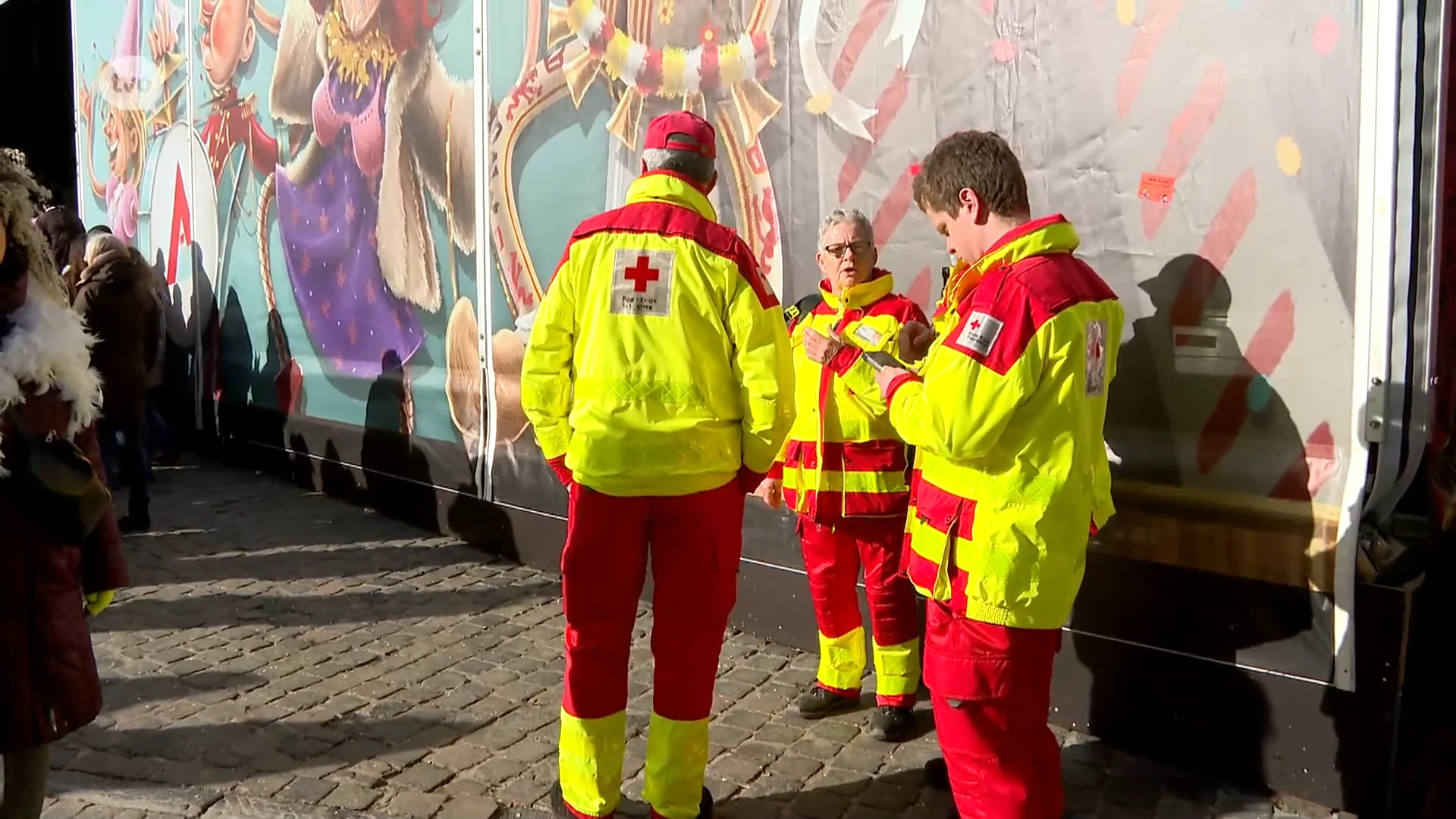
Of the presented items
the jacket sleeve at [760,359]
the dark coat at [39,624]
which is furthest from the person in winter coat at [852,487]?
the dark coat at [39,624]

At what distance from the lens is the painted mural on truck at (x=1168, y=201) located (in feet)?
11.5

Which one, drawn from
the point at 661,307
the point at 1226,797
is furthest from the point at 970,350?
the point at 1226,797

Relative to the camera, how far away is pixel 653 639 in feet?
10.7

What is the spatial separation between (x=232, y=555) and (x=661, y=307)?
15.7 feet

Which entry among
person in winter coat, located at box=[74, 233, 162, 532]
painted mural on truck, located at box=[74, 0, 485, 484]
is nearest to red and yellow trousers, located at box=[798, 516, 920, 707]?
painted mural on truck, located at box=[74, 0, 485, 484]

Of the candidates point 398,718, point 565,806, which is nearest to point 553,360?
point 565,806

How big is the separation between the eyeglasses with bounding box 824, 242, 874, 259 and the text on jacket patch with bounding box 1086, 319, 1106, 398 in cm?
127

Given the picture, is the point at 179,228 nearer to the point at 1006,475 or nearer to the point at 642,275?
the point at 642,275

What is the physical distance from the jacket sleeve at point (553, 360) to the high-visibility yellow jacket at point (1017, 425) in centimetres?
103

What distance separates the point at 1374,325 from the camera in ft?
11.1

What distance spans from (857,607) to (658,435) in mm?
1528

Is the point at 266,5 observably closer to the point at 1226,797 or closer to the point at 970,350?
the point at 970,350

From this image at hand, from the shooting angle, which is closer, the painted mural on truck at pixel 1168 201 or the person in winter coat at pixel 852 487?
the painted mural on truck at pixel 1168 201

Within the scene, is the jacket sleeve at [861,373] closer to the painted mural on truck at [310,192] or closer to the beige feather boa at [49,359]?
the beige feather boa at [49,359]
